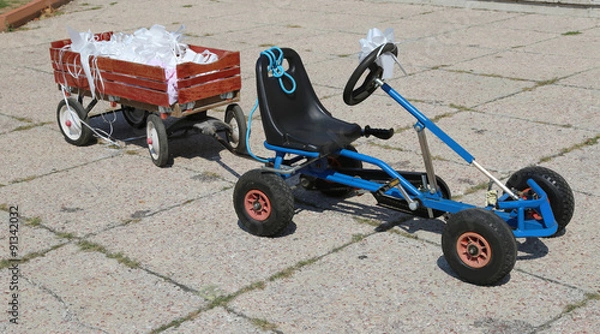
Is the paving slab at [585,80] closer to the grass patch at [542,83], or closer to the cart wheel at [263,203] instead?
the grass patch at [542,83]

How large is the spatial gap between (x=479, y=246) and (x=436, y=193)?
57 cm

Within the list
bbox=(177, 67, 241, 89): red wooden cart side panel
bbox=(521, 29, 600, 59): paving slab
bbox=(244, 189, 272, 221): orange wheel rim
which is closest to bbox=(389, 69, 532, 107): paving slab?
bbox=(521, 29, 600, 59): paving slab

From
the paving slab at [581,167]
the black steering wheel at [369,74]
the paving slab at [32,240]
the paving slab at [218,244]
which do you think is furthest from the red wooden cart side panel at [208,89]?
the paving slab at [581,167]

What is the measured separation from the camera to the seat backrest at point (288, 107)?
510 centimetres

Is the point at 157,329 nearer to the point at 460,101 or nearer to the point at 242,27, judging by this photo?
the point at 460,101

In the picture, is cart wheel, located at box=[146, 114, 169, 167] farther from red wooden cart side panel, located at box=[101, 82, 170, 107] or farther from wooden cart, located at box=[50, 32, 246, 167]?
red wooden cart side panel, located at box=[101, 82, 170, 107]

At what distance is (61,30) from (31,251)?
8476 millimetres

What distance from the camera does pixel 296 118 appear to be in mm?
5375

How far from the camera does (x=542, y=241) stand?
15.9ft

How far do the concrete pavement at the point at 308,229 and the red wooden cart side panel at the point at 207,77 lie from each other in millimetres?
691

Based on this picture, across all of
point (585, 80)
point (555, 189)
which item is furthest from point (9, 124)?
point (585, 80)

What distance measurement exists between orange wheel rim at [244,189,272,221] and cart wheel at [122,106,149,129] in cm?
268

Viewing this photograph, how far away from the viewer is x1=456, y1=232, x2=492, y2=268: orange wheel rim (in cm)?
421

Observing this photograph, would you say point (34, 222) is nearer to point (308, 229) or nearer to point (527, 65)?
point (308, 229)
